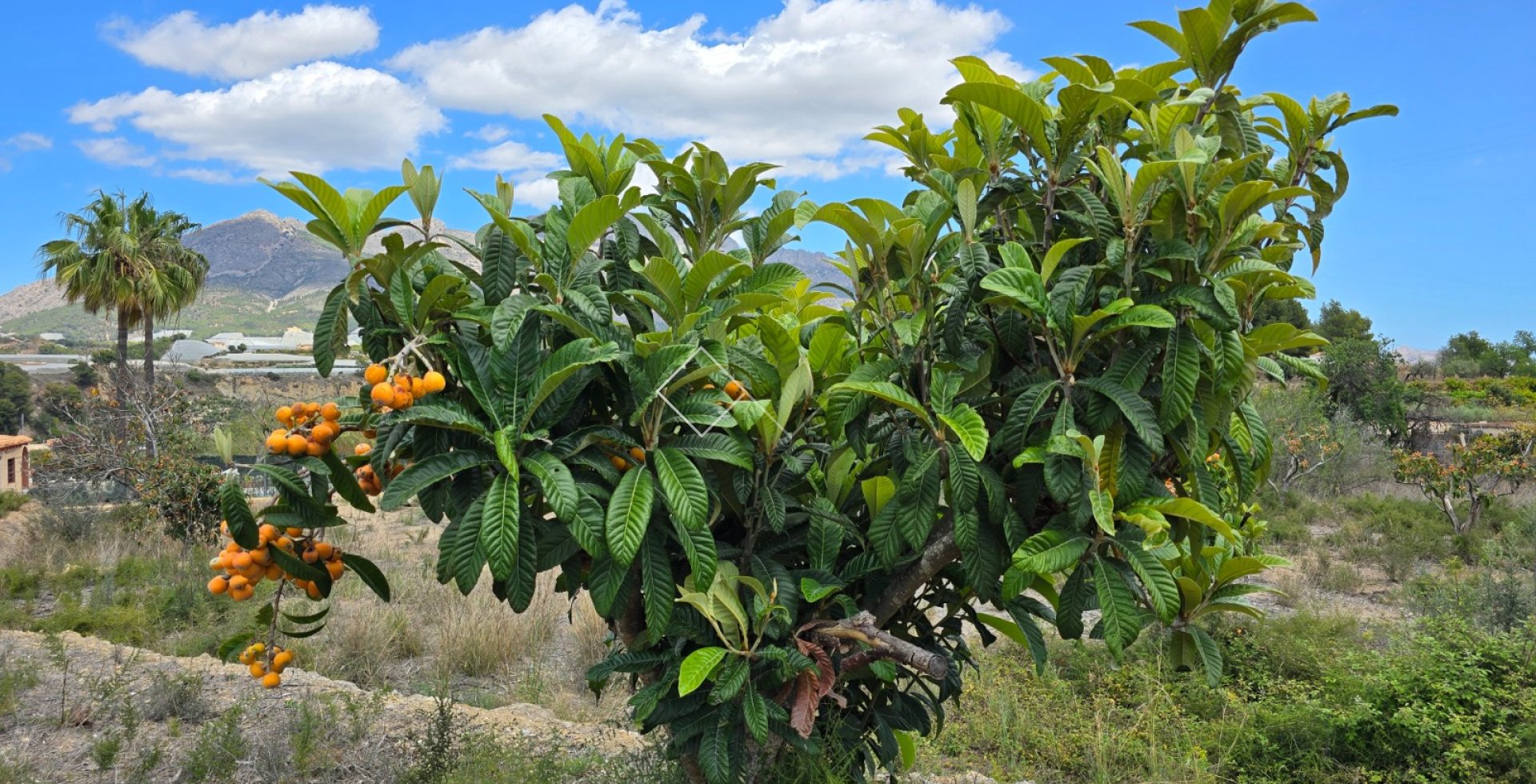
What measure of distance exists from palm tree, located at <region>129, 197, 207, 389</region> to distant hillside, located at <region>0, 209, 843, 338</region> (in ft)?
112

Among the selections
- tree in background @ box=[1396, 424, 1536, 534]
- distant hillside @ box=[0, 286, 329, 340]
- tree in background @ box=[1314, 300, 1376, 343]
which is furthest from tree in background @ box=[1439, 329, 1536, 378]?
distant hillside @ box=[0, 286, 329, 340]

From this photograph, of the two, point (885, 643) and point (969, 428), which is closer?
point (969, 428)

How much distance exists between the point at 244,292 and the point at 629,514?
125 m

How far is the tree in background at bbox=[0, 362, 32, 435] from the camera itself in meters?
27.9

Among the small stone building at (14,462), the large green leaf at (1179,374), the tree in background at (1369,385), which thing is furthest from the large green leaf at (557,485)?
the small stone building at (14,462)

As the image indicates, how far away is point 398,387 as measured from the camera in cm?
156

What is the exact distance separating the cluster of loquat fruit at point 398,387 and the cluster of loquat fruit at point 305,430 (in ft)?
0.58

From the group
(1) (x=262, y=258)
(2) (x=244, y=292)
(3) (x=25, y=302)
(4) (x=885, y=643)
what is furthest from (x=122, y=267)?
(1) (x=262, y=258)

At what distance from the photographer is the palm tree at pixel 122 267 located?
52.7 feet

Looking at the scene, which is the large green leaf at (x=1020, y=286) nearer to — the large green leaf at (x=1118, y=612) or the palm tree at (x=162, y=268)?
the large green leaf at (x=1118, y=612)

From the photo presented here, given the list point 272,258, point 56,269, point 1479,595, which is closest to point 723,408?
point 1479,595

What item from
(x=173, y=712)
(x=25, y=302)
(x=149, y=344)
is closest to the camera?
(x=173, y=712)

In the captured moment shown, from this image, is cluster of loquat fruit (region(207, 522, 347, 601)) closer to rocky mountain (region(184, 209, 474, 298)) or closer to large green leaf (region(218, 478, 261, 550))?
large green leaf (region(218, 478, 261, 550))

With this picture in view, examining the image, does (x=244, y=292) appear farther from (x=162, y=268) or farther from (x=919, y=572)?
(x=919, y=572)
